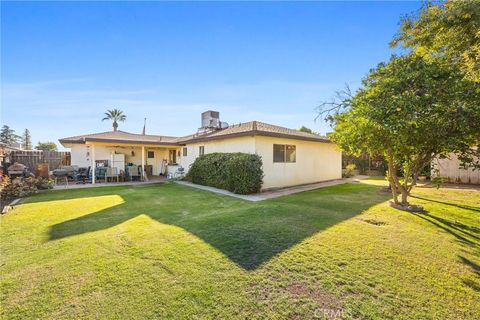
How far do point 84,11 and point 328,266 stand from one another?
10.1 m

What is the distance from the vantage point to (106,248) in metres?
4.10

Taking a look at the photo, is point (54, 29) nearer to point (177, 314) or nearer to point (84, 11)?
point (84, 11)

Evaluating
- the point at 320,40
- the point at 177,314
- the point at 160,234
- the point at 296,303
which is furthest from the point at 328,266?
the point at 320,40

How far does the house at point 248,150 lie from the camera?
437 inches

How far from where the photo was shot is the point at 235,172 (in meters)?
10.2

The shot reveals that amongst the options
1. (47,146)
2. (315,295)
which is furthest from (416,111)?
(47,146)

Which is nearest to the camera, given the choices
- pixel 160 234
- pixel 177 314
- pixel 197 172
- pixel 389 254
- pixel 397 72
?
pixel 177 314

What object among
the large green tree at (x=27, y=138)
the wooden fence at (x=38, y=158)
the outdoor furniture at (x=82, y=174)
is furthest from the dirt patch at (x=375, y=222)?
the large green tree at (x=27, y=138)

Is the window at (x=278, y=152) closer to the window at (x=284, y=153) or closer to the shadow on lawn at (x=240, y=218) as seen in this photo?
the window at (x=284, y=153)

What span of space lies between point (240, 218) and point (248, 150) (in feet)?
17.4

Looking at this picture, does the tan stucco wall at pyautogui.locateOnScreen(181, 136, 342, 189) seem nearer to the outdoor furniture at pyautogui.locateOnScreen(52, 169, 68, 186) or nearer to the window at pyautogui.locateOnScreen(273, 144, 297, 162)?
the window at pyautogui.locateOnScreen(273, 144, 297, 162)
